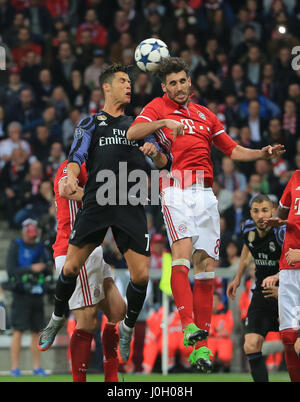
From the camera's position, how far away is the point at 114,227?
6801 mm

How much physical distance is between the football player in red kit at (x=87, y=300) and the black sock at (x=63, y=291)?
201mm

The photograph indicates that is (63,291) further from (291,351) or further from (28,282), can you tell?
(28,282)

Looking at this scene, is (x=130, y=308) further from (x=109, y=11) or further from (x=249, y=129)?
(x=109, y=11)

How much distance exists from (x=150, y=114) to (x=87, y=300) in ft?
5.39

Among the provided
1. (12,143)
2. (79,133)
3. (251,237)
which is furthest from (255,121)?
(79,133)

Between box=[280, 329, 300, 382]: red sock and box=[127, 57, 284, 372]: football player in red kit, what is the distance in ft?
2.71

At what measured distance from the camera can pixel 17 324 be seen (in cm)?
1128

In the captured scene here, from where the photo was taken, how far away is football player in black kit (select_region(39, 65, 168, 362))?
6.65m

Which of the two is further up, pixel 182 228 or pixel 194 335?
pixel 182 228

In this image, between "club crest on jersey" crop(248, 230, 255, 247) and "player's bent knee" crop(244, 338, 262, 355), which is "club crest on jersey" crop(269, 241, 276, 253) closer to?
"club crest on jersey" crop(248, 230, 255, 247)

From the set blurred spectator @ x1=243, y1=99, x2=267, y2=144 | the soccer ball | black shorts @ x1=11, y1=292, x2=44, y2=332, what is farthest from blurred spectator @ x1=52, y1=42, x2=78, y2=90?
the soccer ball

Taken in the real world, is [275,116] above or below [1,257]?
above

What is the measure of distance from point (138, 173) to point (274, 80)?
8.99 m
